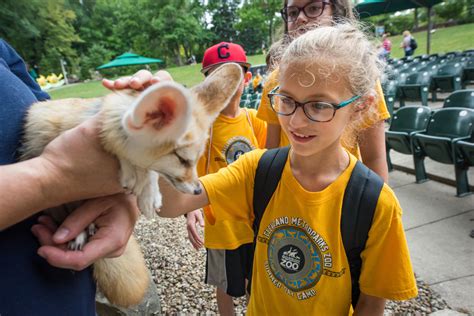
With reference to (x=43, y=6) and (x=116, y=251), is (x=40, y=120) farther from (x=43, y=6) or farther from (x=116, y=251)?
(x=43, y=6)

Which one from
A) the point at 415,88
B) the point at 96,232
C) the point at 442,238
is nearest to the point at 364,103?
the point at 96,232

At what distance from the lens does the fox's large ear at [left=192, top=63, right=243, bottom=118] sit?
1.40 metres

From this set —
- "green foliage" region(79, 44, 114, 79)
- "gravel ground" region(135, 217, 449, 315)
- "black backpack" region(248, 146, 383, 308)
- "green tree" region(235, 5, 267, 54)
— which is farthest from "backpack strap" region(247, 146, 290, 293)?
"green tree" region(235, 5, 267, 54)

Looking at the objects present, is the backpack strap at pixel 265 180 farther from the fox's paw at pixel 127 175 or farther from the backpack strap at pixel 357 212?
the fox's paw at pixel 127 175

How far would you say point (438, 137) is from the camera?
4.67m

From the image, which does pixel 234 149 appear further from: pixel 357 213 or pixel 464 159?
pixel 464 159

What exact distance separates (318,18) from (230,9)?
59720 mm

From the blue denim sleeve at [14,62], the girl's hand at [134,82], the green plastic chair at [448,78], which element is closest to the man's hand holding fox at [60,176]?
the girl's hand at [134,82]

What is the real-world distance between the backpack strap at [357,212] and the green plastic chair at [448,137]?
3.85 m

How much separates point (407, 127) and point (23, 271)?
6113mm

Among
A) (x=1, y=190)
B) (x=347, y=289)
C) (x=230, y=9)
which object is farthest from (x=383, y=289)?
(x=230, y=9)

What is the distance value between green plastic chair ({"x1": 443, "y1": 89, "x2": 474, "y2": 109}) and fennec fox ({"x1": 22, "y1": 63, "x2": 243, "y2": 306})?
600 cm

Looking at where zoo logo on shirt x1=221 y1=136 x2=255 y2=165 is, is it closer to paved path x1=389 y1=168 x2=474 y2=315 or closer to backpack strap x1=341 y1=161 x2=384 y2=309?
backpack strap x1=341 y1=161 x2=384 y2=309

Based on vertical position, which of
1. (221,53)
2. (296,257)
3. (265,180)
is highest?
(221,53)
